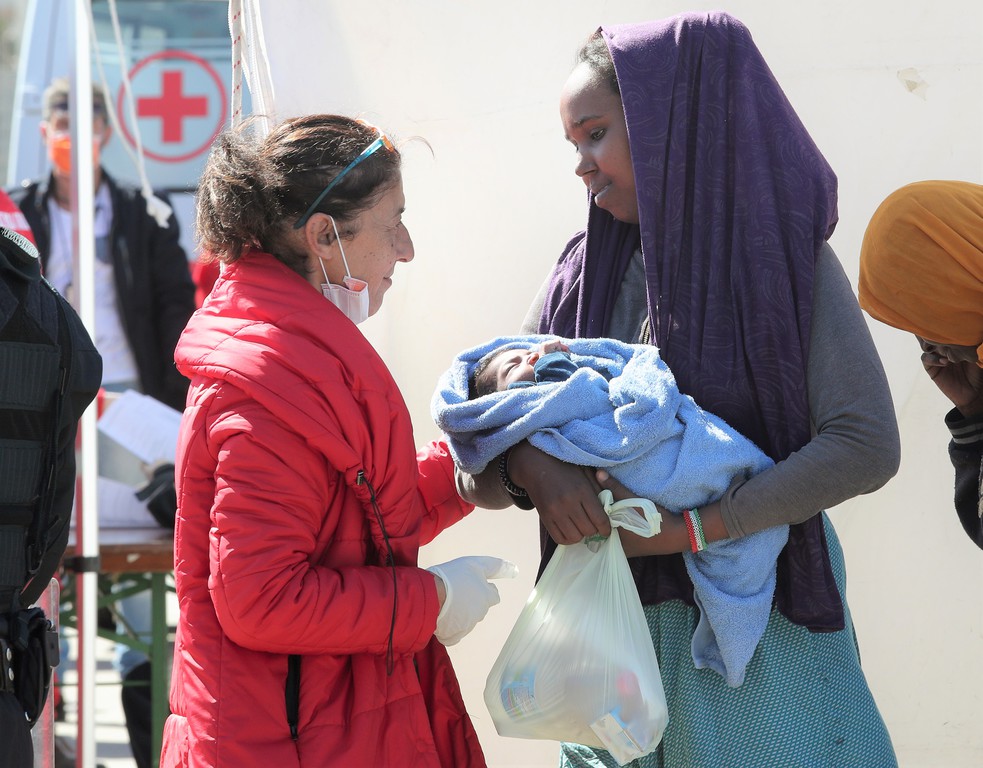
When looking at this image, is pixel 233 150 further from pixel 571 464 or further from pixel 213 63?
pixel 213 63

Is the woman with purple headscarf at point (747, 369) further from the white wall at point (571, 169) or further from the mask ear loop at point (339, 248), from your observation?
the white wall at point (571, 169)

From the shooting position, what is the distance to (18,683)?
1866 mm

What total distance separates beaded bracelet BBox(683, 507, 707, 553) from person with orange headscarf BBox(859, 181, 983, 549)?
1.45ft

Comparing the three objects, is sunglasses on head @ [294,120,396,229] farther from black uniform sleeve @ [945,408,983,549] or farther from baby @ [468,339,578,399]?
black uniform sleeve @ [945,408,983,549]

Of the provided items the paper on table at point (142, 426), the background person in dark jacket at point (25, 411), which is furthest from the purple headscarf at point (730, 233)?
the paper on table at point (142, 426)

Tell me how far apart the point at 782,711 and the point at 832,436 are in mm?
426

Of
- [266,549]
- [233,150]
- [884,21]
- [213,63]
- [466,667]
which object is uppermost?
[213,63]

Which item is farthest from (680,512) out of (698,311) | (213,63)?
(213,63)

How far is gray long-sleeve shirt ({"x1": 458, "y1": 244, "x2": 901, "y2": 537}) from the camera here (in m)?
1.66

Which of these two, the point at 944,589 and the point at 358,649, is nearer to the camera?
the point at 358,649

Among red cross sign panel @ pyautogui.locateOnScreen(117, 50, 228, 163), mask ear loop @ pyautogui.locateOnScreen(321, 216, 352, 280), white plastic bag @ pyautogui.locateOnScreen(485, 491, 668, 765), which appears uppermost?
red cross sign panel @ pyautogui.locateOnScreen(117, 50, 228, 163)

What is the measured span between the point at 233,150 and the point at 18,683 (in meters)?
0.94

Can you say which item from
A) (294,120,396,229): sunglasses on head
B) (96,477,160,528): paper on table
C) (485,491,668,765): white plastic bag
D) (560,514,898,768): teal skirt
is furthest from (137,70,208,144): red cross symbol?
(560,514,898,768): teal skirt

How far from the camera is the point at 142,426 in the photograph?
4.24 meters
